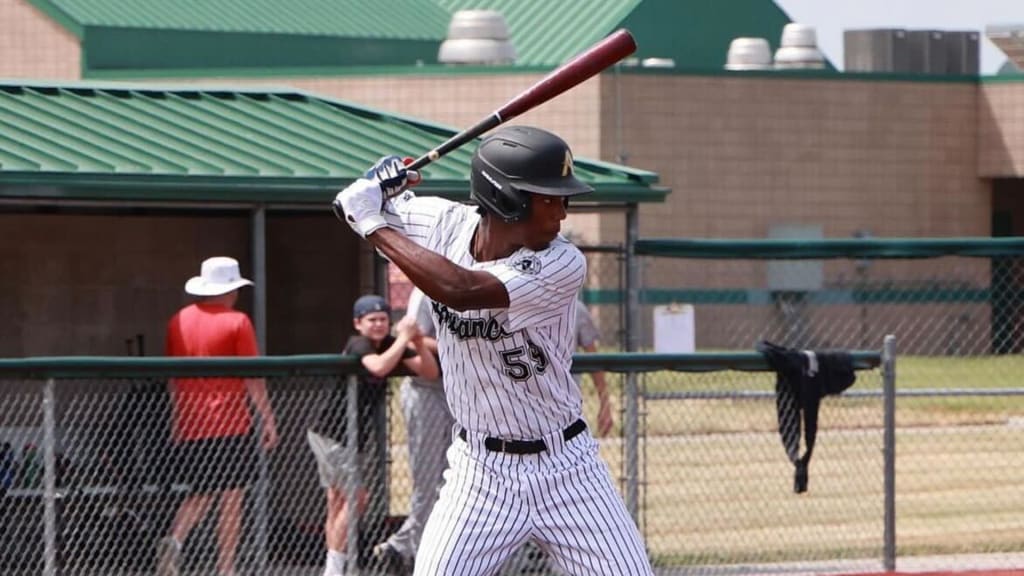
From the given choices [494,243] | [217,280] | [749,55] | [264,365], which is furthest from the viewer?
[749,55]

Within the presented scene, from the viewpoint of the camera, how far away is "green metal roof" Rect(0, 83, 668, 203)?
9.84 meters

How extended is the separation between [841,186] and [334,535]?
751 inches

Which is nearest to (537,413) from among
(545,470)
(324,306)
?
(545,470)

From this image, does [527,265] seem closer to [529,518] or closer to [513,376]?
[513,376]

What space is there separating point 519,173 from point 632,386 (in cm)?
406

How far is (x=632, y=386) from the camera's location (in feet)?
32.7

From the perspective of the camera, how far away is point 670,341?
10.9 metres

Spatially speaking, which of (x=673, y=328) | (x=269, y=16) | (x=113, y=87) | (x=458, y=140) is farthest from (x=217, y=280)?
(x=269, y=16)

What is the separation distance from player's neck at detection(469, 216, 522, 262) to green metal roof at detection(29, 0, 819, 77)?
2123cm

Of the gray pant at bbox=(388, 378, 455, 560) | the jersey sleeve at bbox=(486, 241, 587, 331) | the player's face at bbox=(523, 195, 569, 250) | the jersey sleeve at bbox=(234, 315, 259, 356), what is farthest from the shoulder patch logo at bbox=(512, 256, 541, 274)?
the jersey sleeve at bbox=(234, 315, 259, 356)

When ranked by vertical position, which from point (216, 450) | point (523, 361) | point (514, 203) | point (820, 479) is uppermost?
point (514, 203)

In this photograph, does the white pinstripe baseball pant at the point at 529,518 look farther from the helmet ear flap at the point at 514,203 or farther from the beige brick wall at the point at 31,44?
the beige brick wall at the point at 31,44

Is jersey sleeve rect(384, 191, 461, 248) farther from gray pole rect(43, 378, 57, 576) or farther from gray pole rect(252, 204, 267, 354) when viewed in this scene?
gray pole rect(252, 204, 267, 354)

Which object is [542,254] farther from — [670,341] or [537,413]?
[670,341]
